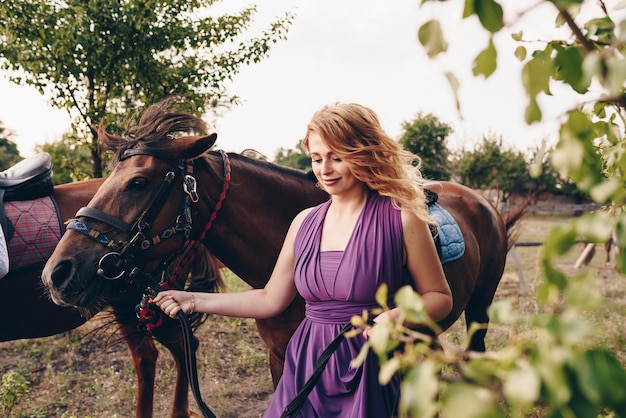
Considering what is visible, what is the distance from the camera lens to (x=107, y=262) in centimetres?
231

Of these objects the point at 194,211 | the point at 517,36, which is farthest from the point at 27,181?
the point at 517,36

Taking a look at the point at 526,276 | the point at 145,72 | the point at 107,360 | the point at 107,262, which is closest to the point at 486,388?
the point at 107,262

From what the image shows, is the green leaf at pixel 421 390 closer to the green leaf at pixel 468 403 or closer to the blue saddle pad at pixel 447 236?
the green leaf at pixel 468 403

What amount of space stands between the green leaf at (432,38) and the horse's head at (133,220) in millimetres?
1991

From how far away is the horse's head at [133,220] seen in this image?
226 cm

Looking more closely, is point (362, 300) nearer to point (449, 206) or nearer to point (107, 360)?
point (449, 206)

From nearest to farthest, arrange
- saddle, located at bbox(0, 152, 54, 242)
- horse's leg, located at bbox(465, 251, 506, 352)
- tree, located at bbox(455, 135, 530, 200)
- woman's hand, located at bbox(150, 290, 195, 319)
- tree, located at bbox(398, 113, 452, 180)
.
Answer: woman's hand, located at bbox(150, 290, 195, 319) → saddle, located at bbox(0, 152, 54, 242) → horse's leg, located at bbox(465, 251, 506, 352) → tree, located at bbox(455, 135, 530, 200) → tree, located at bbox(398, 113, 452, 180)

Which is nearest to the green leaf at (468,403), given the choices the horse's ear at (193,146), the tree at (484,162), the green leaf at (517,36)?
the green leaf at (517,36)

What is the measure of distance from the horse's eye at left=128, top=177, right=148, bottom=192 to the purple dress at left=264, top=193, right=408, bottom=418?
39.0 inches

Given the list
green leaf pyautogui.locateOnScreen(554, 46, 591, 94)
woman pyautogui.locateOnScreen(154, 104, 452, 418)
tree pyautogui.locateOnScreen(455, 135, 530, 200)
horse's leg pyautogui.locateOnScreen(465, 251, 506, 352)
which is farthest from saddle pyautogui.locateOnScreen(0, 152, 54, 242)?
tree pyautogui.locateOnScreen(455, 135, 530, 200)

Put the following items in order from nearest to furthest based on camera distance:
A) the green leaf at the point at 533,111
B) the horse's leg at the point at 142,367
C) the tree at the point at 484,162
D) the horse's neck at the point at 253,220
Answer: the green leaf at the point at 533,111, the horse's neck at the point at 253,220, the horse's leg at the point at 142,367, the tree at the point at 484,162

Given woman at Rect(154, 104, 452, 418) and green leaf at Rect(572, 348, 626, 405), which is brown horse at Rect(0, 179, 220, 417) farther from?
green leaf at Rect(572, 348, 626, 405)

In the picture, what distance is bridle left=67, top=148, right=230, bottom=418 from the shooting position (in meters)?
2.28

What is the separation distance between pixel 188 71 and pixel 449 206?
13.2 ft
